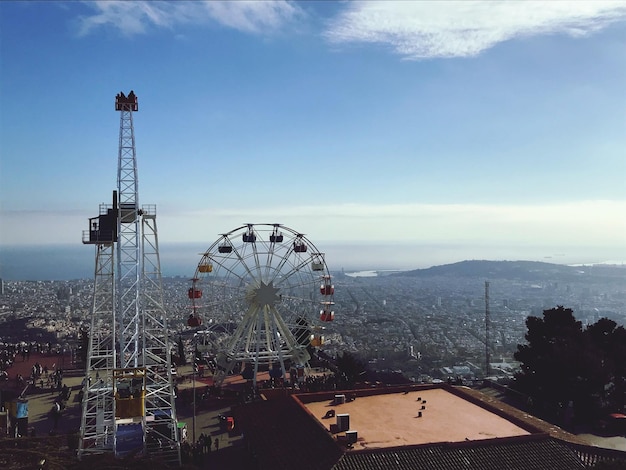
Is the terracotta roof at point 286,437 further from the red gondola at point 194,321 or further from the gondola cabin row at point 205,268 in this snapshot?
the gondola cabin row at point 205,268

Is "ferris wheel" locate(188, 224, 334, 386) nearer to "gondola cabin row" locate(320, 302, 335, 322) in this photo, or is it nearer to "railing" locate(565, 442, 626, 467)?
"gondola cabin row" locate(320, 302, 335, 322)

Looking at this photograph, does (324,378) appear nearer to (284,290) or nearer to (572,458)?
(284,290)

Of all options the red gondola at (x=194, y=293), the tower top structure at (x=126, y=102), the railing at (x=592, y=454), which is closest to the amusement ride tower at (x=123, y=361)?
the tower top structure at (x=126, y=102)

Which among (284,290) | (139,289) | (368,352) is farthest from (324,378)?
(368,352)

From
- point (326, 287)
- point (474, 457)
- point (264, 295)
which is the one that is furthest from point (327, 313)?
point (474, 457)

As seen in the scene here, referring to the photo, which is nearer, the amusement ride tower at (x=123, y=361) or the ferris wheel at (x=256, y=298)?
the amusement ride tower at (x=123, y=361)

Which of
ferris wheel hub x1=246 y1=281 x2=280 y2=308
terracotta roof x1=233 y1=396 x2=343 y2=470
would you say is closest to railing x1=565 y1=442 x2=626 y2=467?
terracotta roof x1=233 y1=396 x2=343 y2=470
